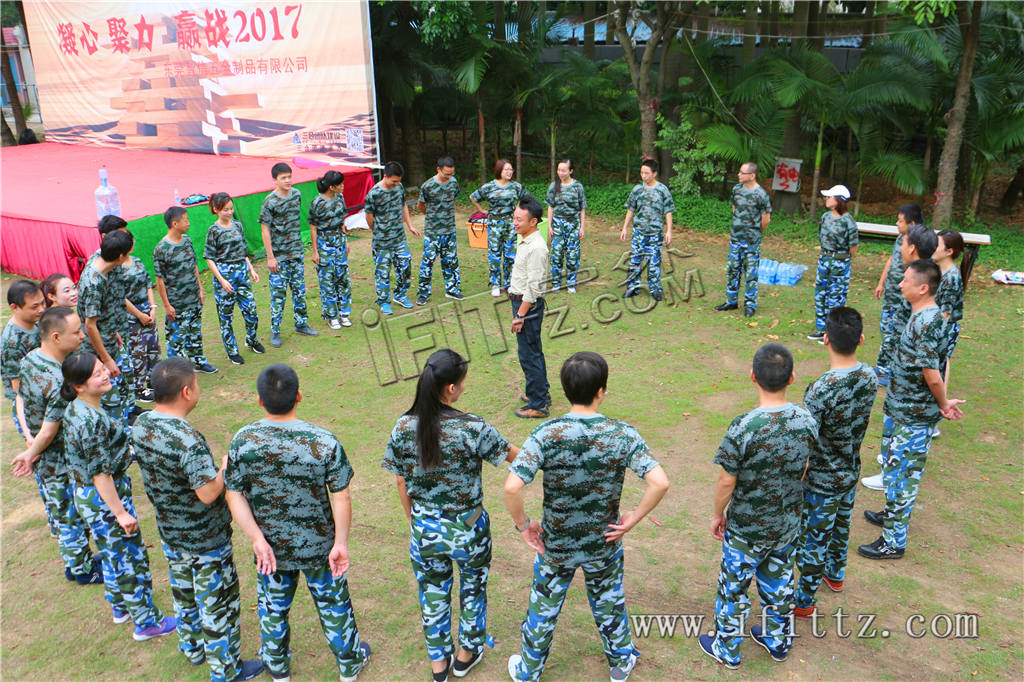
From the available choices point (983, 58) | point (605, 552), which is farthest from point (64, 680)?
point (983, 58)

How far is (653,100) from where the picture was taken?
529 inches

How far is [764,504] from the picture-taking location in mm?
3373

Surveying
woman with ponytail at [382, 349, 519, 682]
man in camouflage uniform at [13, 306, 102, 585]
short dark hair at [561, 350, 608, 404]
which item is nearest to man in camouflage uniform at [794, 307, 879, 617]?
short dark hair at [561, 350, 608, 404]

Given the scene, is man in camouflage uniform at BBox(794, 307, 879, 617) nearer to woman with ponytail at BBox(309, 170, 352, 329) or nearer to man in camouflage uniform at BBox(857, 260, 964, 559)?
man in camouflage uniform at BBox(857, 260, 964, 559)

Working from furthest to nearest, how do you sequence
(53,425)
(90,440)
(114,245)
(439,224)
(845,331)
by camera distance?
(439,224)
(114,245)
(53,425)
(845,331)
(90,440)

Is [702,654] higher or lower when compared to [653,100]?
lower

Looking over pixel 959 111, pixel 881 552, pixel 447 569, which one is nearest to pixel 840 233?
pixel 881 552

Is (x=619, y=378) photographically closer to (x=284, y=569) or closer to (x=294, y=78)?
(x=284, y=569)

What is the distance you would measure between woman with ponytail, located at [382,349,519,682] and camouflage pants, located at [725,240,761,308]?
234 inches

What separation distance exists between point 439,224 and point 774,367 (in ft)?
20.8

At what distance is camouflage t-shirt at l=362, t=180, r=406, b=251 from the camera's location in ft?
27.7

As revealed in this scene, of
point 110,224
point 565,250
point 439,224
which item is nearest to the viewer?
point 110,224

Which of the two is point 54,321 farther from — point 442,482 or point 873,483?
point 873,483

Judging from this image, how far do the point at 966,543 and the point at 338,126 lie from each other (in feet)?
38.6
